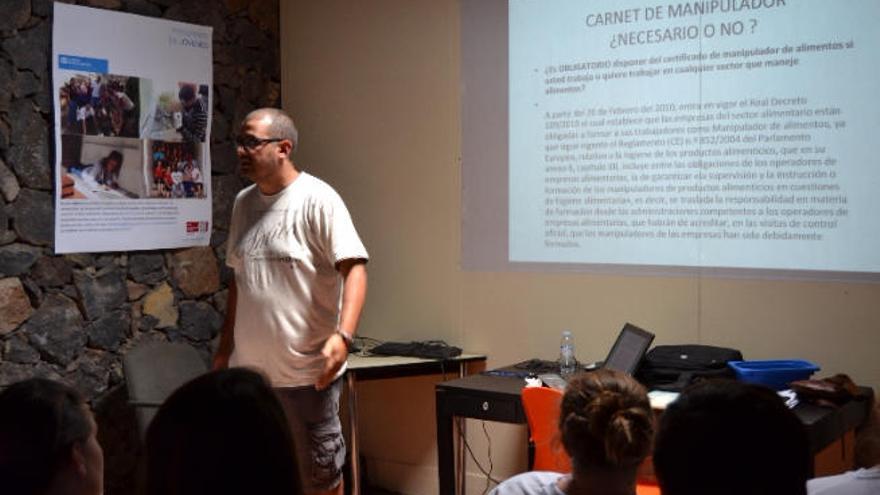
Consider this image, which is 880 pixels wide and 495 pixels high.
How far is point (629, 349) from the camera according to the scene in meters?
3.75

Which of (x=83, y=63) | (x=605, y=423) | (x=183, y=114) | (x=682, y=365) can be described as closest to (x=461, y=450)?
(x=682, y=365)

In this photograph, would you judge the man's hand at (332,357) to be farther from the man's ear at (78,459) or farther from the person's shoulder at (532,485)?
the man's ear at (78,459)

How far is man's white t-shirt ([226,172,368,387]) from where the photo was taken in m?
3.33

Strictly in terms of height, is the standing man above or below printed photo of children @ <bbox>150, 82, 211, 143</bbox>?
below

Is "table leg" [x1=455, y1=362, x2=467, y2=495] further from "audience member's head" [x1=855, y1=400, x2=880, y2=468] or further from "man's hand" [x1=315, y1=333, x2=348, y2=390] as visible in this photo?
"audience member's head" [x1=855, y1=400, x2=880, y2=468]

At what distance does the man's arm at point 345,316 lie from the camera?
3.16 metres

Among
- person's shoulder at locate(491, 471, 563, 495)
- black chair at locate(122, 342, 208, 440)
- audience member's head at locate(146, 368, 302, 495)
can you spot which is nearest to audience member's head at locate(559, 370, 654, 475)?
person's shoulder at locate(491, 471, 563, 495)

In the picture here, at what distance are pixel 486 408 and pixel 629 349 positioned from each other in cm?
56

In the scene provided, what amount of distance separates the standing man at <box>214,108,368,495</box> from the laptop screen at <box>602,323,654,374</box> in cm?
103

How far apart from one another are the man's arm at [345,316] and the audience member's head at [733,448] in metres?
1.77

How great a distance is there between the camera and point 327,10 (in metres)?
4.95

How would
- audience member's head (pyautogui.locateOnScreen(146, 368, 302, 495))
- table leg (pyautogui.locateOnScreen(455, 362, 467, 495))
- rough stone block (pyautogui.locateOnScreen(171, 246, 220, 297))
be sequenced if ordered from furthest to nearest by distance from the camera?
1. rough stone block (pyautogui.locateOnScreen(171, 246, 220, 297))
2. table leg (pyautogui.locateOnScreen(455, 362, 467, 495))
3. audience member's head (pyautogui.locateOnScreen(146, 368, 302, 495))

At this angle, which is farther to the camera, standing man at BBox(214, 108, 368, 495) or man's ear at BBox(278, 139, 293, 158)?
man's ear at BBox(278, 139, 293, 158)

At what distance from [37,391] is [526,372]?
2.72m
